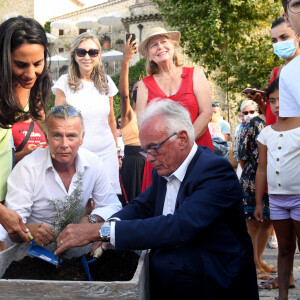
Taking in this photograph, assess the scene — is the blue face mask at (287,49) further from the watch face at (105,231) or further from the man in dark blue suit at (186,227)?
the watch face at (105,231)

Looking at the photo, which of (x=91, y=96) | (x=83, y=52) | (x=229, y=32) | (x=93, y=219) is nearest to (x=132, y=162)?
(x=91, y=96)

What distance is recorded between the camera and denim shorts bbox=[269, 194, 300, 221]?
10.6 ft

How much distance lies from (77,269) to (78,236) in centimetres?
24

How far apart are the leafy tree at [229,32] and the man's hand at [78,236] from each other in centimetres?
1932

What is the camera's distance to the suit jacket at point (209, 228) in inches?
86.4

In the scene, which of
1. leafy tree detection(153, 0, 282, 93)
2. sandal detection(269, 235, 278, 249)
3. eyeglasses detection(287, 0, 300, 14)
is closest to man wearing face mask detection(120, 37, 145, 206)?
sandal detection(269, 235, 278, 249)

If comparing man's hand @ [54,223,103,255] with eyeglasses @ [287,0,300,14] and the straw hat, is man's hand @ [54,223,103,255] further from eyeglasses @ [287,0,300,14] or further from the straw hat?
the straw hat

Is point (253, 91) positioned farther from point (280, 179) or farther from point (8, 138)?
point (8, 138)

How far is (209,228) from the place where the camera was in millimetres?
2318


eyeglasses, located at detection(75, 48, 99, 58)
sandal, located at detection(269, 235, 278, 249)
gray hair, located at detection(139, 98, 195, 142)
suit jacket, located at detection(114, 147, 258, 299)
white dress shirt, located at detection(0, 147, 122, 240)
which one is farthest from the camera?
sandal, located at detection(269, 235, 278, 249)

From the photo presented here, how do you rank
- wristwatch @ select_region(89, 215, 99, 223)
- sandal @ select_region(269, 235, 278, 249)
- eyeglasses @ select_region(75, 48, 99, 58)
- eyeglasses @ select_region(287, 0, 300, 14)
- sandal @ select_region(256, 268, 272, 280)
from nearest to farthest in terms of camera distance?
1. eyeglasses @ select_region(287, 0, 300, 14)
2. wristwatch @ select_region(89, 215, 99, 223)
3. sandal @ select_region(256, 268, 272, 280)
4. eyeglasses @ select_region(75, 48, 99, 58)
5. sandal @ select_region(269, 235, 278, 249)

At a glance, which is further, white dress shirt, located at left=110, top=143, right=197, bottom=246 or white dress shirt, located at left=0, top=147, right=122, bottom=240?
white dress shirt, located at left=0, top=147, right=122, bottom=240

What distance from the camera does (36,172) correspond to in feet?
9.32

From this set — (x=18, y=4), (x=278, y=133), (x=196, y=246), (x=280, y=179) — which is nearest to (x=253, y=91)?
(x=278, y=133)
